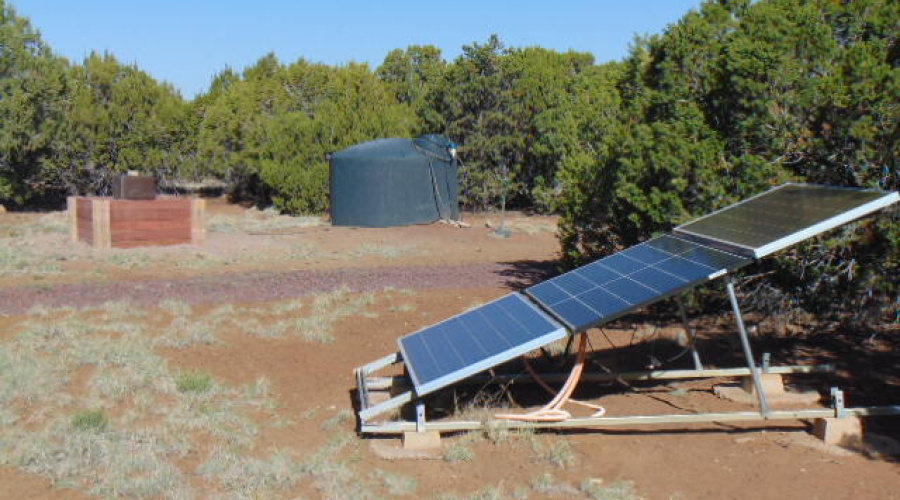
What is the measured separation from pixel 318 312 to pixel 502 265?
5495mm

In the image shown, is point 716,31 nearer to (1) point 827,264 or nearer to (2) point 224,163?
(1) point 827,264

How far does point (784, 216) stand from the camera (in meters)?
6.35

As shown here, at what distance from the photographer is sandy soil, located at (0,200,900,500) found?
219 inches

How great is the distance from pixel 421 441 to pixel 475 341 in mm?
829

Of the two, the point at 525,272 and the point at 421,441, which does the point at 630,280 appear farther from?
the point at 525,272

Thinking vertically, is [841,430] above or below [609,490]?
above

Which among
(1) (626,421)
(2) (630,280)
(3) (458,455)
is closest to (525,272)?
(2) (630,280)

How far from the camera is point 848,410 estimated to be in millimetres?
6176

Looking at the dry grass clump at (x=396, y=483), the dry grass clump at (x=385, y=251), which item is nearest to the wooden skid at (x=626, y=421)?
the dry grass clump at (x=396, y=483)

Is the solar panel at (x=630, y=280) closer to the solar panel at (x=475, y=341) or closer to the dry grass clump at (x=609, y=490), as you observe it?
the solar panel at (x=475, y=341)

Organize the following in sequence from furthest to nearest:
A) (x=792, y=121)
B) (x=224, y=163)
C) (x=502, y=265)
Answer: (x=224, y=163) → (x=502, y=265) → (x=792, y=121)

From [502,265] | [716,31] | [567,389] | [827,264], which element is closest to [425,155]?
[502,265]

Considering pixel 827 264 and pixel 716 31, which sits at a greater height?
pixel 716 31

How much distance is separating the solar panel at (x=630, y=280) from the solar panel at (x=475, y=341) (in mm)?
165
